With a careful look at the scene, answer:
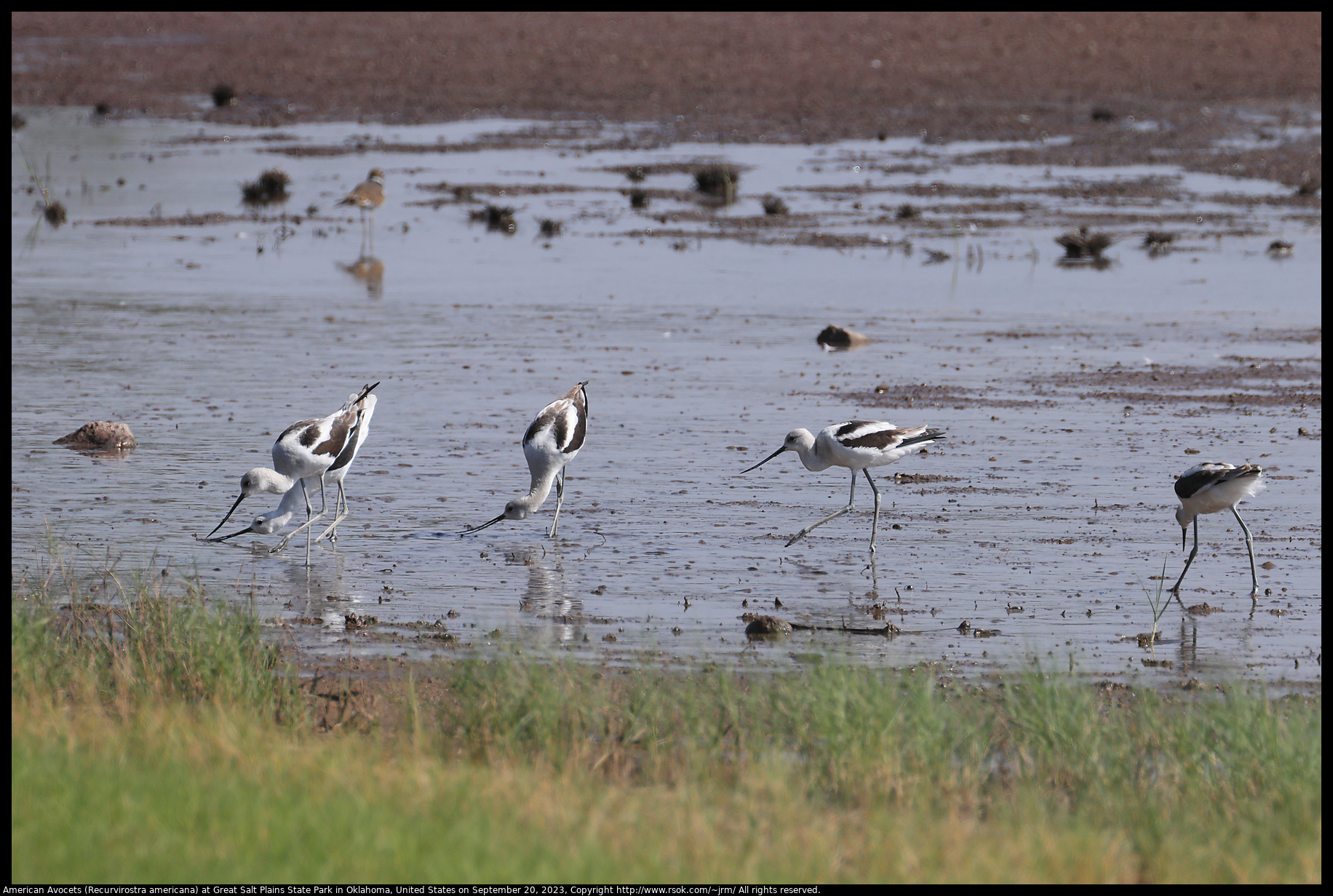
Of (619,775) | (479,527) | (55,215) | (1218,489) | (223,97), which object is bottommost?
(619,775)

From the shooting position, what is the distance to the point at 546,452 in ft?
34.0

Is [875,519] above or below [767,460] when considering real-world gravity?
below

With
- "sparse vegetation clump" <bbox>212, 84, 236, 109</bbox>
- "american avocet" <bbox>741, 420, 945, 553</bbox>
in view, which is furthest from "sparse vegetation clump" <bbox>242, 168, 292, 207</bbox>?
"american avocet" <bbox>741, 420, 945, 553</bbox>

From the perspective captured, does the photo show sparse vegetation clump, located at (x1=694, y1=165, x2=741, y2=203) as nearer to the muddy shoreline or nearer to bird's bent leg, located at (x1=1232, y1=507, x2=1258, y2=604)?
the muddy shoreline

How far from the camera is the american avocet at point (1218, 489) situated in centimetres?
901

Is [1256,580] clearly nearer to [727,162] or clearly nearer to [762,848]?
[762,848]

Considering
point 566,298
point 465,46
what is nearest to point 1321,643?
point 566,298

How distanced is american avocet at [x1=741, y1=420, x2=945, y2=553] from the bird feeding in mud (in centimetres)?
253

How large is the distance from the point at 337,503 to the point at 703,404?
4167 millimetres

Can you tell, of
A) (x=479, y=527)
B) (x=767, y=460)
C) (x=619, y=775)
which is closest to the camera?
(x=619, y=775)

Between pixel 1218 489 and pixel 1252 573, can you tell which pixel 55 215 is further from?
pixel 1252 573

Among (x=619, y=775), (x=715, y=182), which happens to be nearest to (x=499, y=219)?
(x=715, y=182)

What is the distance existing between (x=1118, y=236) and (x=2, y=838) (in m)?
20.9

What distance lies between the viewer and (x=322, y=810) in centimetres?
537
